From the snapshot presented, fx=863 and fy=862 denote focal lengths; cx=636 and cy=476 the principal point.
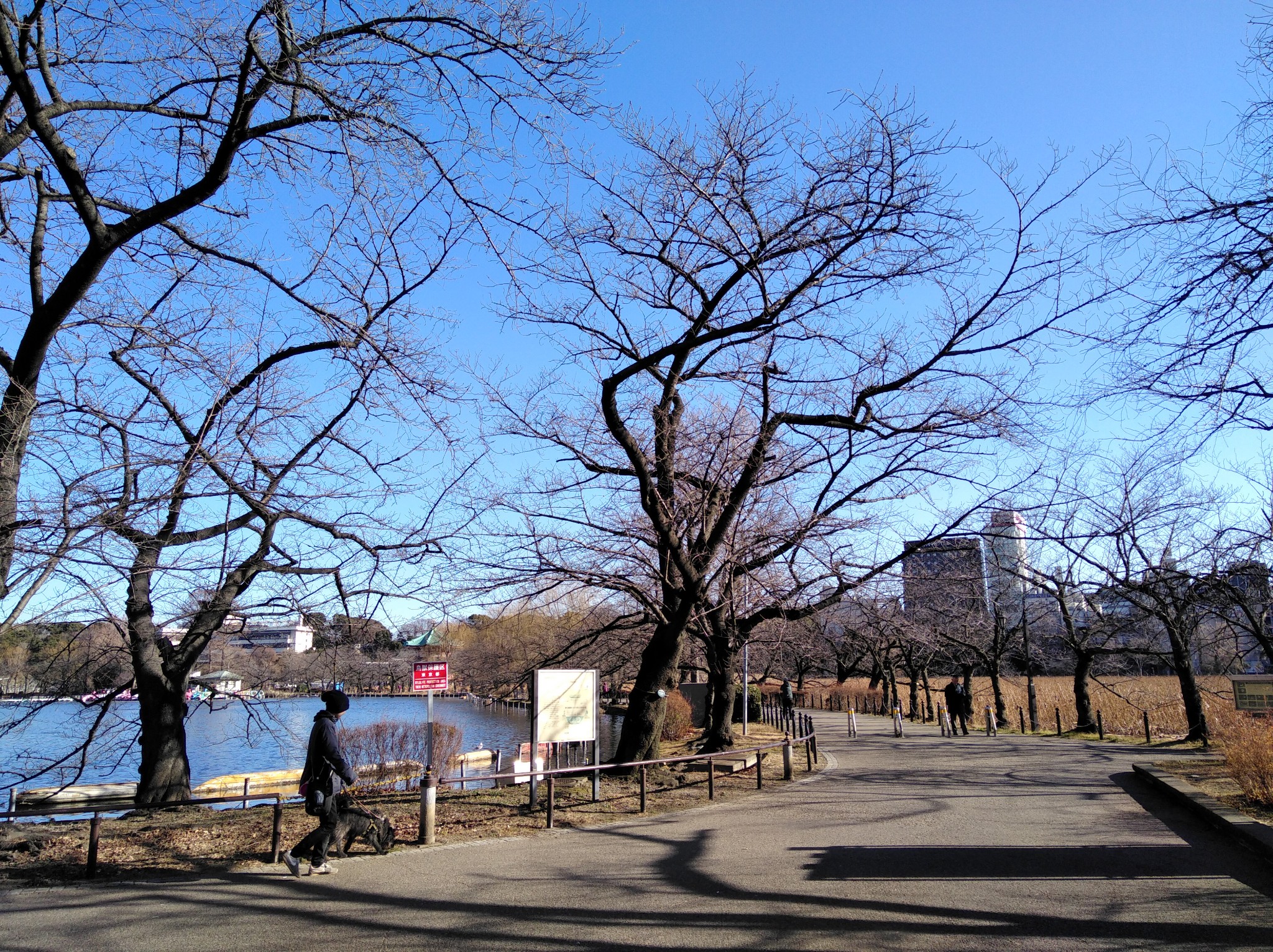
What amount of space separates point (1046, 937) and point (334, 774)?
5.99m

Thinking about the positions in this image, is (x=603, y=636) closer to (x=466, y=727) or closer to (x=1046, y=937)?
(x=1046, y=937)

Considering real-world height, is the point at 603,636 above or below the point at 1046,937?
above

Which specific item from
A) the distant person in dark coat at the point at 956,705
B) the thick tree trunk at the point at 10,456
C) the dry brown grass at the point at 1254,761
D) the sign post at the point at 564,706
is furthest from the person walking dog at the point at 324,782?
the distant person in dark coat at the point at 956,705

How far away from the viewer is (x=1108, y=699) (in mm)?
33688

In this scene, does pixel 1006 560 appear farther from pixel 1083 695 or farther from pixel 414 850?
pixel 414 850

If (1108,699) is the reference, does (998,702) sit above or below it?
above

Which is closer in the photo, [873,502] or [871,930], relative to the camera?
[871,930]

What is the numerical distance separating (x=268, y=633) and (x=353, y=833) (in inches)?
139

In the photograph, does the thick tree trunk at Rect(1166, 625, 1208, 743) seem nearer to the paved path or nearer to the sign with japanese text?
the paved path

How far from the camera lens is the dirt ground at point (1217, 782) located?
29.9 feet

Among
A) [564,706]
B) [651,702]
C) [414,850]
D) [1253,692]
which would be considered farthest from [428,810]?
[1253,692]

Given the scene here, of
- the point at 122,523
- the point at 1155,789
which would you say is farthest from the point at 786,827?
the point at 122,523

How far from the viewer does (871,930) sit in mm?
5734

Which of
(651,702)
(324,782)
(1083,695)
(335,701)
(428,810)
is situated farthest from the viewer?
(1083,695)
